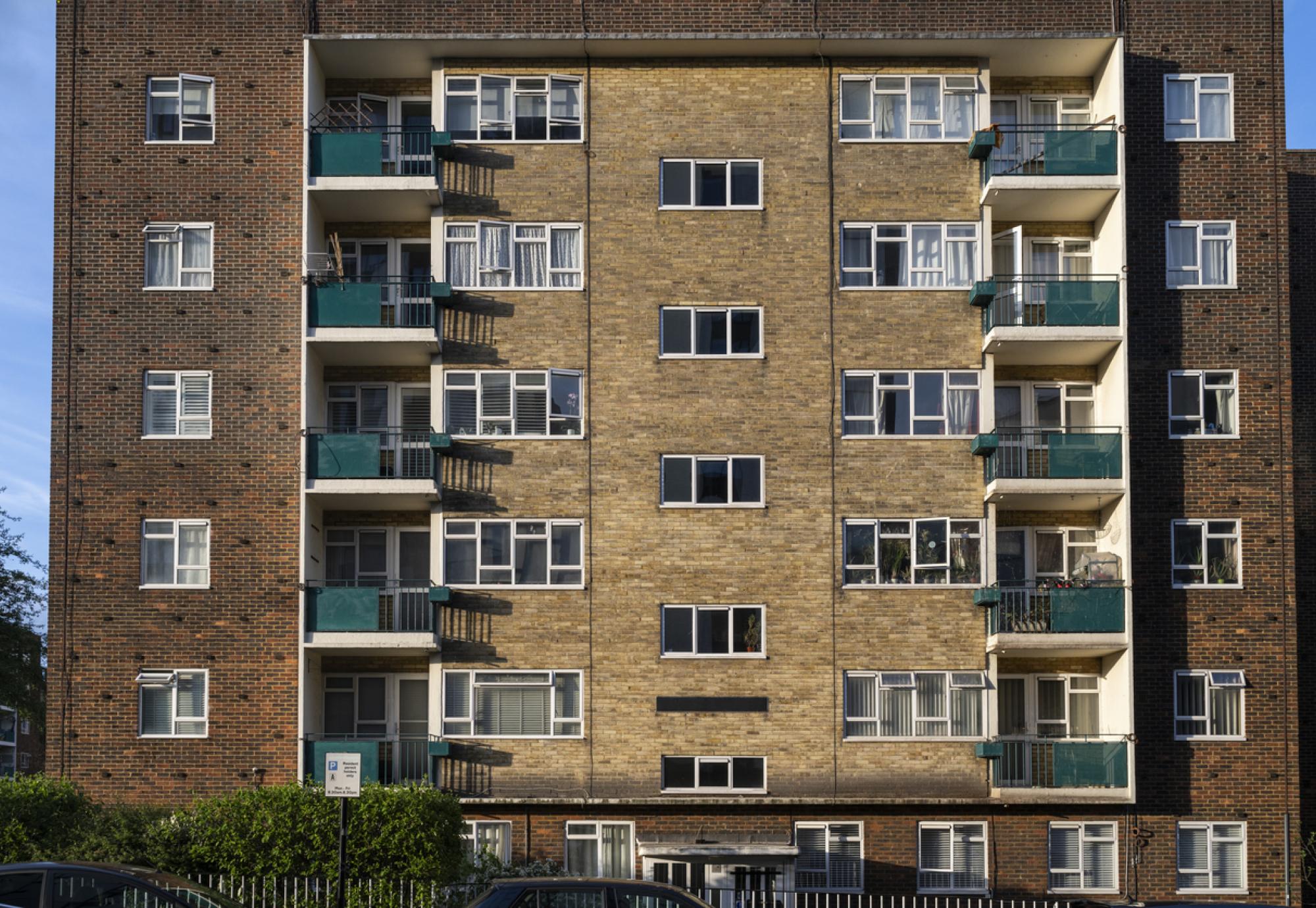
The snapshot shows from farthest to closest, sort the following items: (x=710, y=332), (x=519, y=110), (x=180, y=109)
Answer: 1. (x=519, y=110)
2. (x=180, y=109)
3. (x=710, y=332)

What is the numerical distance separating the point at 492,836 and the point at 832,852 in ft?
21.0

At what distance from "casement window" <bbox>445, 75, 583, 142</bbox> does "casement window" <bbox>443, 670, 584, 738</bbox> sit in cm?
1069

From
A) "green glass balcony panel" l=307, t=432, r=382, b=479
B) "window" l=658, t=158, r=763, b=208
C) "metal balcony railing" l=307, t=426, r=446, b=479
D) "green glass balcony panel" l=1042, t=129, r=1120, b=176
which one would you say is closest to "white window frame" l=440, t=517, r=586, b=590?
"metal balcony railing" l=307, t=426, r=446, b=479

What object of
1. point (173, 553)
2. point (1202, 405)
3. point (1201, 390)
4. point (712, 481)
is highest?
point (1201, 390)

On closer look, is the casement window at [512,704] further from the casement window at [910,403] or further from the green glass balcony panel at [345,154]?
the green glass balcony panel at [345,154]

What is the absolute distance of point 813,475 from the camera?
3231 centimetres

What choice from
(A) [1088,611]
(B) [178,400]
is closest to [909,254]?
(A) [1088,611]

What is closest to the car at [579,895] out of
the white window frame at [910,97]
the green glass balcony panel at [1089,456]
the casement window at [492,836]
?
the casement window at [492,836]

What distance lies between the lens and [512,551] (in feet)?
106

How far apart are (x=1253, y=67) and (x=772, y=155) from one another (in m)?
9.94

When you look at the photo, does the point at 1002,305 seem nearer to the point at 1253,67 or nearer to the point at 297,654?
the point at 1253,67

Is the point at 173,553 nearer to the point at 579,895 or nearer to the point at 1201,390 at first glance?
the point at 579,895

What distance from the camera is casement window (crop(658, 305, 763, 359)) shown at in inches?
1287

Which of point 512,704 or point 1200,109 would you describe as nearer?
point 512,704
